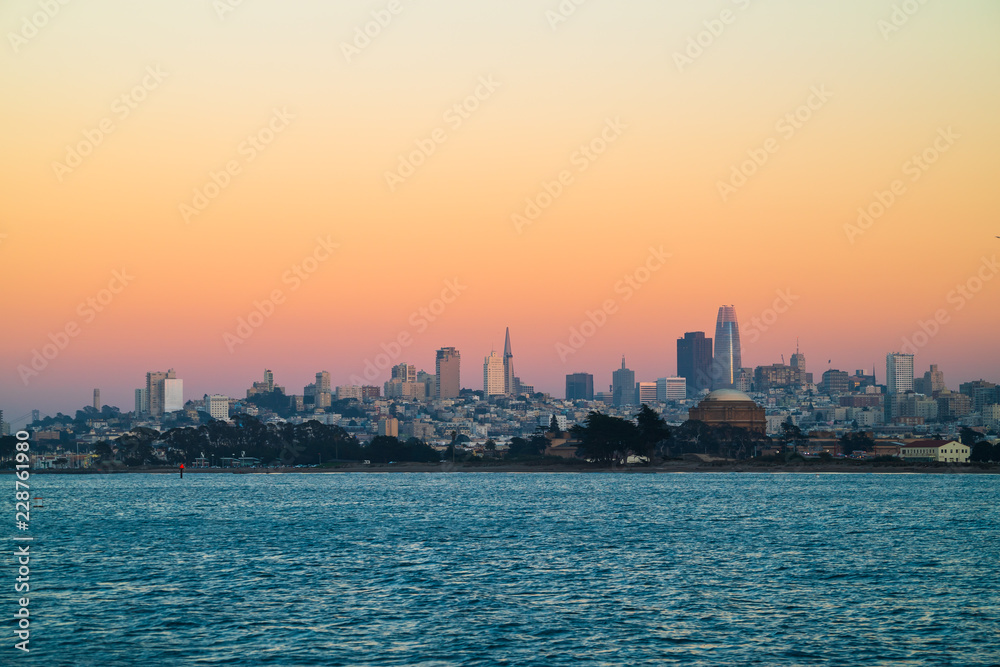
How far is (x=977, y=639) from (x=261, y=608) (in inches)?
734

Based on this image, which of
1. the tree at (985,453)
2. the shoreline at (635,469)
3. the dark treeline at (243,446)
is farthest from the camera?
the dark treeline at (243,446)

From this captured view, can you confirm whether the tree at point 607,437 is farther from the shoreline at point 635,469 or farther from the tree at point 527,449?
the tree at point 527,449

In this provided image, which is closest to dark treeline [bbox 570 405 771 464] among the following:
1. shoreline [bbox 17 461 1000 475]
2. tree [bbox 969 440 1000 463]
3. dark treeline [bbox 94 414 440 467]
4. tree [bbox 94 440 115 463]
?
shoreline [bbox 17 461 1000 475]

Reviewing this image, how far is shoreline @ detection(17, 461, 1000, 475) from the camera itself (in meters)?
154

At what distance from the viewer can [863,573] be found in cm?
3778

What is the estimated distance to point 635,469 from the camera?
15575 centimetres

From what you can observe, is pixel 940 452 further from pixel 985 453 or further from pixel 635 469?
pixel 635 469

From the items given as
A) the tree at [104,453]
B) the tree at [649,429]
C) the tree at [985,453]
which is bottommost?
the tree at [985,453]

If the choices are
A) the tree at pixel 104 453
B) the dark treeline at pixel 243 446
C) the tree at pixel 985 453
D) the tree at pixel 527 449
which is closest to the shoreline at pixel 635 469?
the tree at pixel 985 453

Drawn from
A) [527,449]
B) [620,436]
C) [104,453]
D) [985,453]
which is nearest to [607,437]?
[620,436]

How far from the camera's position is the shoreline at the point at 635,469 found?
15438 centimetres

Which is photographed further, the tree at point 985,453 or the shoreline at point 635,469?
the tree at point 985,453

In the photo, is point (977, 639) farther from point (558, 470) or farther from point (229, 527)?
point (558, 470)

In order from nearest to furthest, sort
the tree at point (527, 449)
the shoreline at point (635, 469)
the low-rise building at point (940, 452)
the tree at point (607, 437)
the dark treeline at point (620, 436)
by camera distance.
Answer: the dark treeline at point (620, 436), the tree at point (607, 437), the shoreline at point (635, 469), the low-rise building at point (940, 452), the tree at point (527, 449)
